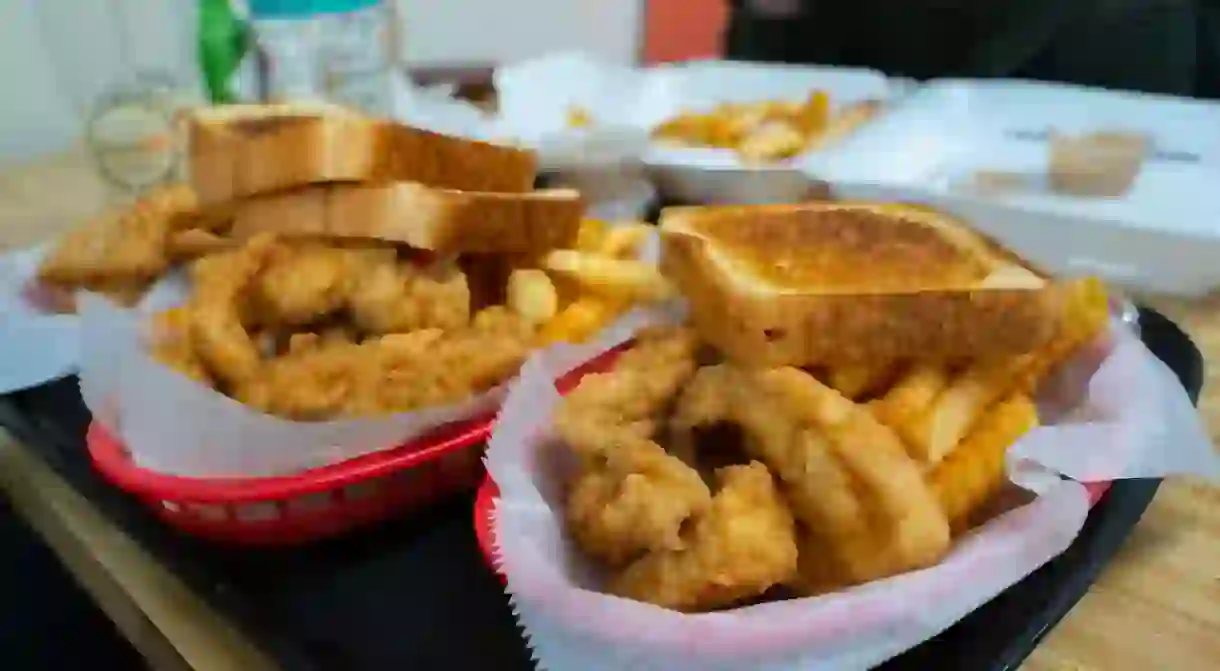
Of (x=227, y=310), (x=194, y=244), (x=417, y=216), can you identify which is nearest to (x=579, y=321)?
(x=417, y=216)

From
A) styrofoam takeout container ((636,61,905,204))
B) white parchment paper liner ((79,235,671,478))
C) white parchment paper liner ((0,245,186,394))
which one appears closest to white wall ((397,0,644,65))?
styrofoam takeout container ((636,61,905,204))

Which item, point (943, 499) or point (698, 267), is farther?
point (698, 267)

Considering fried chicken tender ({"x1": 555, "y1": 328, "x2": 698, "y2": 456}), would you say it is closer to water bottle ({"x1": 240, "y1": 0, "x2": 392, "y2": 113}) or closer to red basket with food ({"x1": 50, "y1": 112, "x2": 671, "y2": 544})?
red basket with food ({"x1": 50, "y1": 112, "x2": 671, "y2": 544})

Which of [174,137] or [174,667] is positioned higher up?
[174,137]

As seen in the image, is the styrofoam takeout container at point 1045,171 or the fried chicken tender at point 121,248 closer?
the fried chicken tender at point 121,248

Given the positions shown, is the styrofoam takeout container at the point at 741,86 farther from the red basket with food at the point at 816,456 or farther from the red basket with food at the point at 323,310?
the red basket with food at the point at 816,456

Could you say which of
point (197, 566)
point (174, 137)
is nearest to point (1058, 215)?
point (197, 566)

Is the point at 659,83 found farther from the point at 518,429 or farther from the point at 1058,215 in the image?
the point at 518,429

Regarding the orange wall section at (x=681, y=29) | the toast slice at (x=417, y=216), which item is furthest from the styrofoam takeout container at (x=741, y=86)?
the orange wall section at (x=681, y=29)
